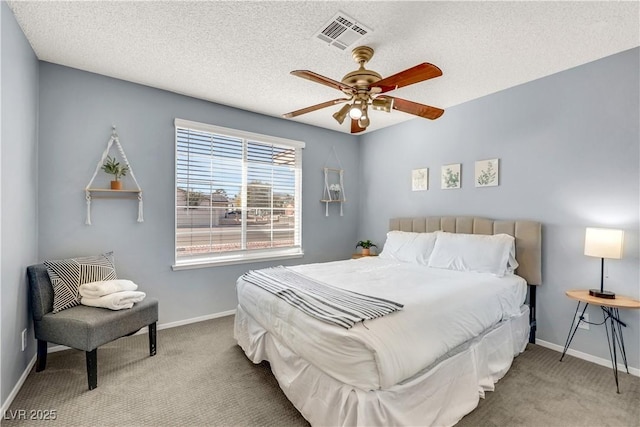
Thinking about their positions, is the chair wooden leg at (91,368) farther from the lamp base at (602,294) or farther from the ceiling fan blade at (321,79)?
the lamp base at (602,294)

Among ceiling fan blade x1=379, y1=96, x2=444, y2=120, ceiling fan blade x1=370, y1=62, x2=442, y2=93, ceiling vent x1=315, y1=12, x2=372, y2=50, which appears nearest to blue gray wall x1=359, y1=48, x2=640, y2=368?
ceiling fan blade x1=379, y1=96, x2=444, y2=120

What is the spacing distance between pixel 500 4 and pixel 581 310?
8.92ft

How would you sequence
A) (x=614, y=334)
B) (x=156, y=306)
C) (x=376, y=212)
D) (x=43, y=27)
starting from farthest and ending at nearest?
(x=376, y=212), (x=156, y=306), (x=614, y=334), (x=43, y=27)

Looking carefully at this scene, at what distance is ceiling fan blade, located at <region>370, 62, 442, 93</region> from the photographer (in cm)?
186

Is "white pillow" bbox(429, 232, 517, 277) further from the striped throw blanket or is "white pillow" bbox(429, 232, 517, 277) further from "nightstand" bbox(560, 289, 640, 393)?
the striped throw blanket

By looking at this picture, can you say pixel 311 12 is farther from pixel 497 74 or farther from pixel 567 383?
pixel 567 383

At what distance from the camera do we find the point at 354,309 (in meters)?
1.85

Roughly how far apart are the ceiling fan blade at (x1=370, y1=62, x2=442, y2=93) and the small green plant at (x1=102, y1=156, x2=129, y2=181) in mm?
2611

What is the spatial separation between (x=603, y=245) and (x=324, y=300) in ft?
7.54

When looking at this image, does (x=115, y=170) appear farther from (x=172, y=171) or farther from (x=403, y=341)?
(x=403, y=341)

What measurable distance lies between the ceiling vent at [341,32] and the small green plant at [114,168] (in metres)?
2.33

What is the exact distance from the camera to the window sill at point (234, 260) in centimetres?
352

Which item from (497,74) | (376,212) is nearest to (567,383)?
(497,74)

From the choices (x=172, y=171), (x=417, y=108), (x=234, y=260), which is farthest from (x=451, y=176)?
(x=172, y=171)
